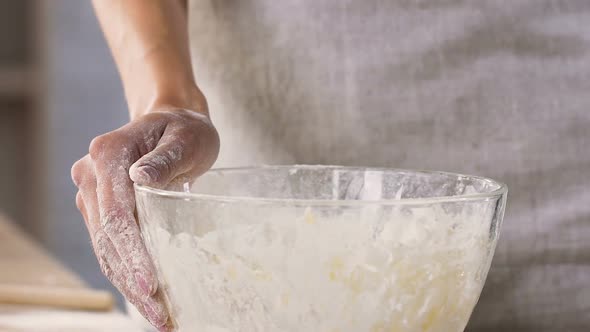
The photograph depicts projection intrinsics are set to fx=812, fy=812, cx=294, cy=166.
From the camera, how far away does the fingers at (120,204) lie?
1.52 feet

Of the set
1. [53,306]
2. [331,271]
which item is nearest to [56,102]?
[53,306]

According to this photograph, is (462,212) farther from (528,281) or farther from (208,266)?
(528,281)

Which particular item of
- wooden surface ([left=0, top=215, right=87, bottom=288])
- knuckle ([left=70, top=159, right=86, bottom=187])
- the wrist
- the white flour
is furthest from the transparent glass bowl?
wooden surface ([left=0, top=215, right=87, bottom=288])

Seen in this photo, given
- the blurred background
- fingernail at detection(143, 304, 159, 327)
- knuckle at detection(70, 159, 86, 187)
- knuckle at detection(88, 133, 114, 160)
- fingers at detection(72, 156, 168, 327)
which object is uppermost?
knuckle at detection(88, 133, 114, 160)

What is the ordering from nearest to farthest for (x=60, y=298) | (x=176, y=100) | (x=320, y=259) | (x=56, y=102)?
(x=320, y=259) < (x=176, y=100) < (x=60, y=298) < (x=56, y=102)

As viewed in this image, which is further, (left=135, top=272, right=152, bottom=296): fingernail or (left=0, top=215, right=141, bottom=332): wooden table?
(left=0, top=215, right=141, bottom=332): wooden table

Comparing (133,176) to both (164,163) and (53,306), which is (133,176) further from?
(53,306)

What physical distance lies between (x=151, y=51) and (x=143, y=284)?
306mm

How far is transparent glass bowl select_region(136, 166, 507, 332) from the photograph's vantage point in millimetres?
390

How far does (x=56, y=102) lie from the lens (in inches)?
101

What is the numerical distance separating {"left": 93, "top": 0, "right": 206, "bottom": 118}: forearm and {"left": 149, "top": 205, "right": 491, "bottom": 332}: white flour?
0.26 m

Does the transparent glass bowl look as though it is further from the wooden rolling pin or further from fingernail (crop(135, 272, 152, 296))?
the wooden rolling pin

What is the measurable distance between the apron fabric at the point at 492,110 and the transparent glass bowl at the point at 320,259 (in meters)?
0.28

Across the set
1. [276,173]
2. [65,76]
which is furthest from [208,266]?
[65,76]
